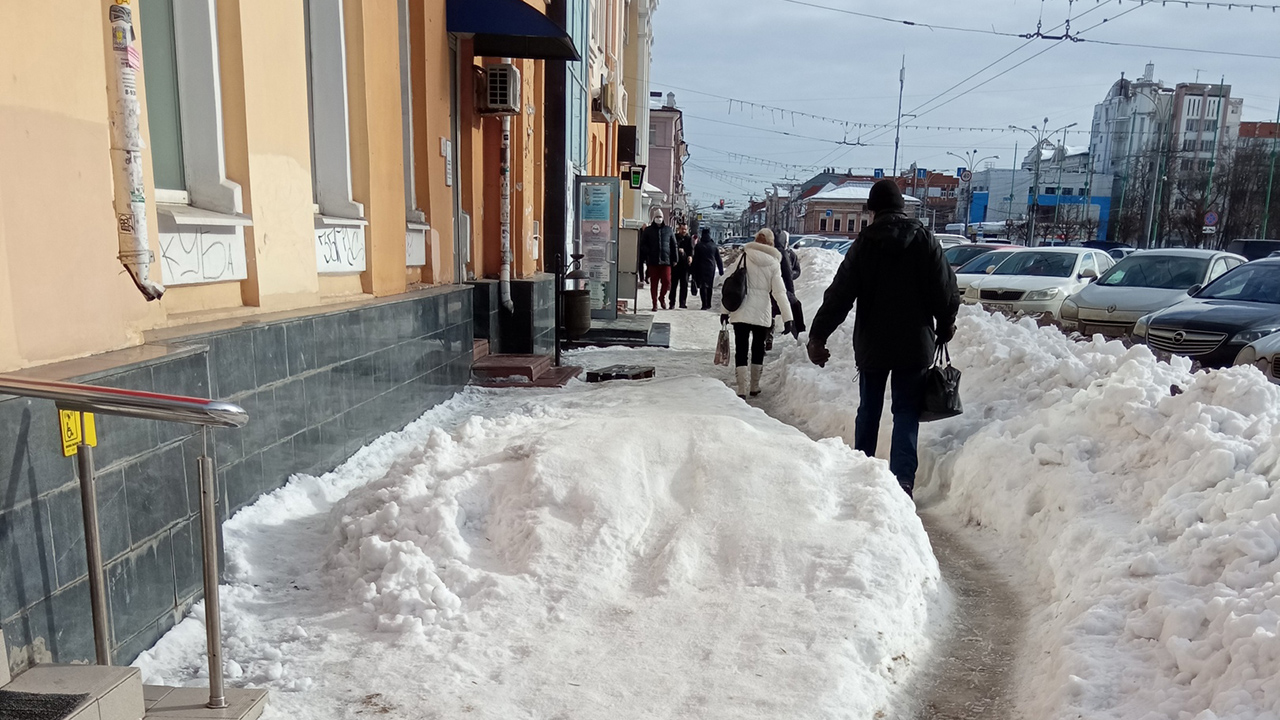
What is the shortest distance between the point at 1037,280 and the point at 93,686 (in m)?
15.4

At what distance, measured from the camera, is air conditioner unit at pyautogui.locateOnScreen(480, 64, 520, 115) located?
8.24m

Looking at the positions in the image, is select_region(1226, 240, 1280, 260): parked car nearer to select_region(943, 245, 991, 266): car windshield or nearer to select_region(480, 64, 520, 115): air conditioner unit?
select_region(943, 245, 991, 266): car windshield

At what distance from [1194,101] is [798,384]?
99375 millimetres

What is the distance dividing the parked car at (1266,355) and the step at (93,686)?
855cm


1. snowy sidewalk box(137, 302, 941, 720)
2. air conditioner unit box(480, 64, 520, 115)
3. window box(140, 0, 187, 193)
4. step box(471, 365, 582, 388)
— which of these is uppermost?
air conditioner unit box(480, 64, 520, 115)

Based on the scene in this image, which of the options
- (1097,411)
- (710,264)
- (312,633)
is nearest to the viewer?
(312,633)

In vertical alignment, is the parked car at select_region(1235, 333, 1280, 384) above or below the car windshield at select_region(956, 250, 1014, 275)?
below

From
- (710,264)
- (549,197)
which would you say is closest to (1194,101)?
(710,264)

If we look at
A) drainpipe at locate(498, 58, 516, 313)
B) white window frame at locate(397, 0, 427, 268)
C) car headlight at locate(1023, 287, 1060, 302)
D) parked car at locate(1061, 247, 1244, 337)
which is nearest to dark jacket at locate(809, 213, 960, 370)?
white window frame at locate(397, 0, 427, 268)

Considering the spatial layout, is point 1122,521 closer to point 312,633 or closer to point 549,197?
point 312,633

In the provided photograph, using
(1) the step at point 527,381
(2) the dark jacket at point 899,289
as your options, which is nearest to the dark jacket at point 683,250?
(1) the step at point 527,381

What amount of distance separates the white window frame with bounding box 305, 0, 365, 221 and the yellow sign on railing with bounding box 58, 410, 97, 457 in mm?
3220

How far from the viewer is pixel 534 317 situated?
9109 millimetres

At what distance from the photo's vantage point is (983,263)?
1820 cm
